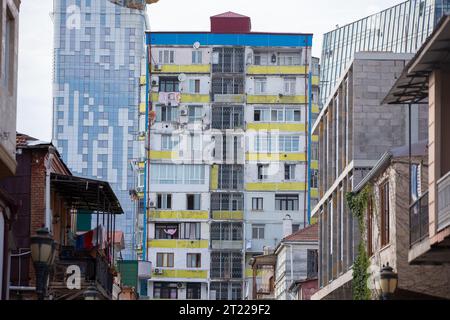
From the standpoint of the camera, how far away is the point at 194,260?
11388 centimetres

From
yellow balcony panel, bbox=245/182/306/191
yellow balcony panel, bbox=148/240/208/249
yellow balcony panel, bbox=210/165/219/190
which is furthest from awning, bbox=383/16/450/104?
yellow balcony panel, bbox=210/165/219/190

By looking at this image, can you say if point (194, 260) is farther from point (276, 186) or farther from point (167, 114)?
point (167, 114)

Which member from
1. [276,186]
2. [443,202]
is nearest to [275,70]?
[276,186]

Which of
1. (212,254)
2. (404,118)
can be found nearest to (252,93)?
(212,254)

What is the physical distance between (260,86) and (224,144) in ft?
18.6

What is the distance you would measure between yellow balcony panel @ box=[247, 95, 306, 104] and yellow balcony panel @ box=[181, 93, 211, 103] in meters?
3.56

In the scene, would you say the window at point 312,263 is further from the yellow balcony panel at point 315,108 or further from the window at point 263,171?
the yellow balcony panel at point 315,108

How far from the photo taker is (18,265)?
139ft

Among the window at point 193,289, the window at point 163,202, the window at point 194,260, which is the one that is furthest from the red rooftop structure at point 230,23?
the window at point 193,289

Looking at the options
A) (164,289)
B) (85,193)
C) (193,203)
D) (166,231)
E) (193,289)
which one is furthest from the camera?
(193,203)

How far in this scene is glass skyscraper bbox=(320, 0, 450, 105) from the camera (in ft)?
362

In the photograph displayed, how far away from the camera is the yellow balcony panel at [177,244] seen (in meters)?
113

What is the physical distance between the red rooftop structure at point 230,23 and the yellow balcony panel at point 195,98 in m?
5.55
